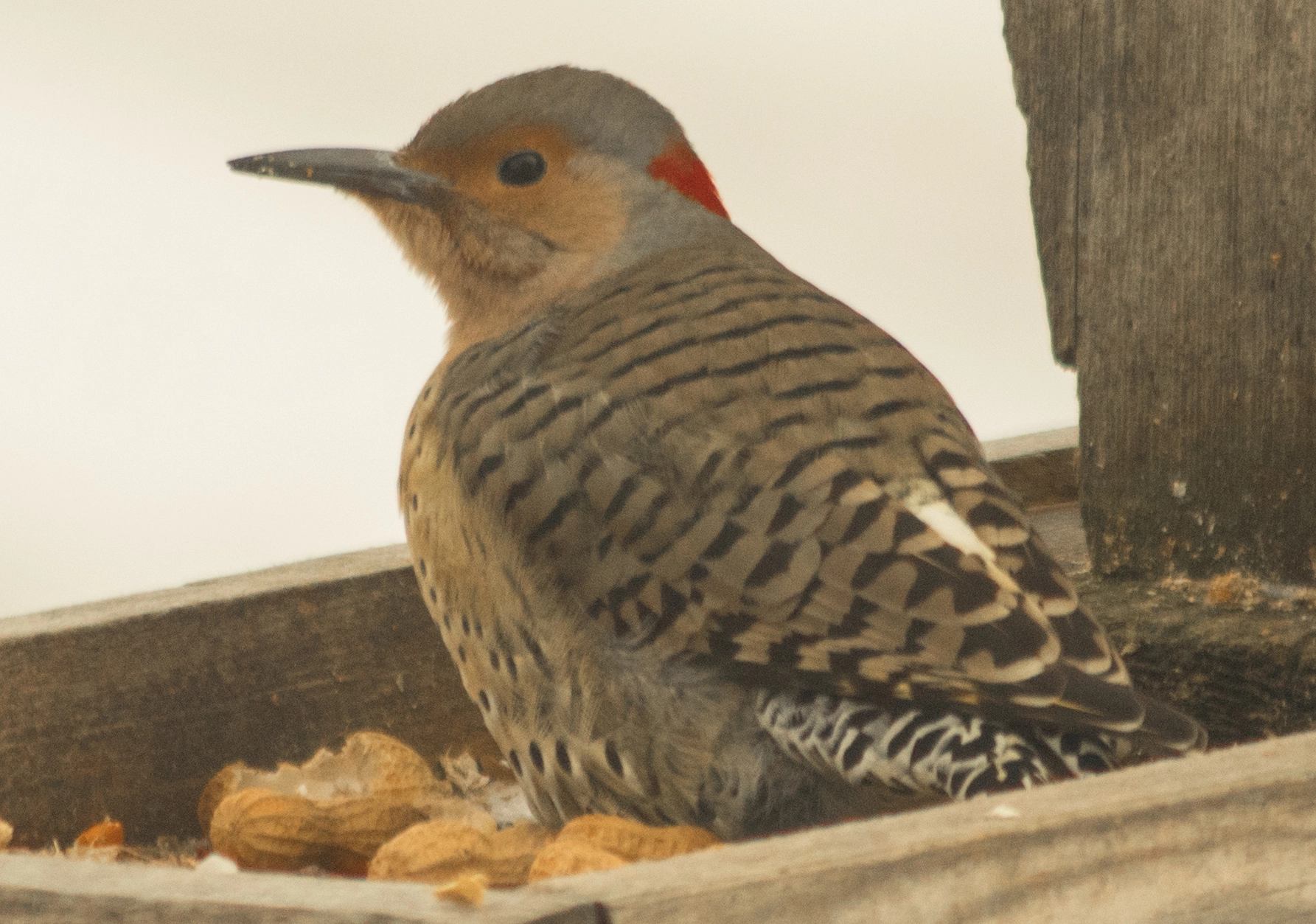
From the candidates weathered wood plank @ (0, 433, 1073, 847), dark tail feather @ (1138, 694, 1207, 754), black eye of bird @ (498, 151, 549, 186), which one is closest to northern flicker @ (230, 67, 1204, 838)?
dark tail feather @ (1138, 694, 1207, 754)

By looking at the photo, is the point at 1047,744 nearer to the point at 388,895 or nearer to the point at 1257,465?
the point at 388,895

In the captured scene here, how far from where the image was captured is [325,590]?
2627 millimetres

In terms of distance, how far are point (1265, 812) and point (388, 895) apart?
2.24 ft

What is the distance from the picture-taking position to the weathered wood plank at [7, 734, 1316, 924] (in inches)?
45.5

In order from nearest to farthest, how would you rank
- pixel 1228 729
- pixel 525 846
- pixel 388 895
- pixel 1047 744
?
pixel 388 895 < pixel 1047 744 < pixel 525 846 < pixel 1228 729

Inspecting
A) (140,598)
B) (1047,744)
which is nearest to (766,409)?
(1047,744)

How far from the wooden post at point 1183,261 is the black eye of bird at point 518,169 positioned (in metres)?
0.79

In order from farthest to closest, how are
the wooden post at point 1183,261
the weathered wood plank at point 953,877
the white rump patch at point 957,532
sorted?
the wooden post at point 1183,261, the white rump patch at point 957,532, the weathered wood plank at point 953,877

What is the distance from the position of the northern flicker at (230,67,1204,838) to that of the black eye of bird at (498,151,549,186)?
24 cm

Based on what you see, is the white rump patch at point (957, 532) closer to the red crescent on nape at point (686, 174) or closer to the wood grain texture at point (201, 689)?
the red crescent on nape at point (686, 174)

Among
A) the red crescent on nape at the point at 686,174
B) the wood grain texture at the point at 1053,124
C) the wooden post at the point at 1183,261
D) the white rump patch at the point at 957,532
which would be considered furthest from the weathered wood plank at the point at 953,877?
the red crescent on nape at the point at 686,174

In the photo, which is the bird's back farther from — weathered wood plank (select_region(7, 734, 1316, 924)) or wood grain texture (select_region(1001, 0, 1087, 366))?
wood grain texture (select_region(1001, 0, 1087, 366))

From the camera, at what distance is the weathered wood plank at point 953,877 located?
3.79 ft

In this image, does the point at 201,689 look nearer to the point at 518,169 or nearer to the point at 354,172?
Answer: the point at 354,172
